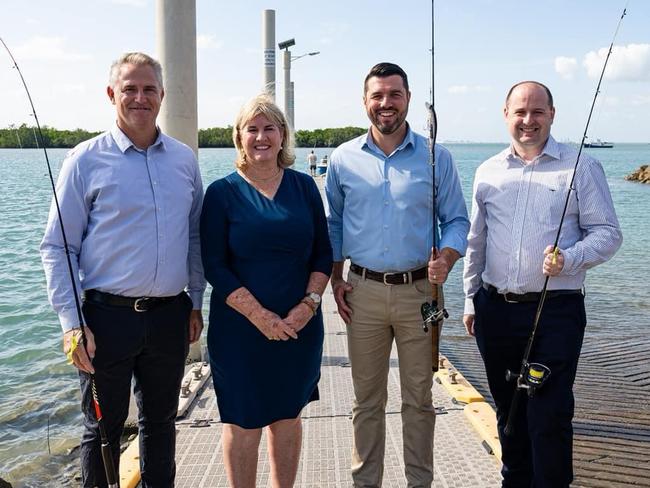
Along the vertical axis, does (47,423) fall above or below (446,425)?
below

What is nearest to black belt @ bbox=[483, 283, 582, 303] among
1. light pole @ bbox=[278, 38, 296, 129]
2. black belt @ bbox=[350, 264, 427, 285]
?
black belt @ bbox=[350, 264, 427, 285]

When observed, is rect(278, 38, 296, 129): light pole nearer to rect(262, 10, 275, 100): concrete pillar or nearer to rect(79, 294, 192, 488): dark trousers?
rect(262, 10, 275, 100): concrete pillar

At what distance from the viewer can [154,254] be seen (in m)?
3.10

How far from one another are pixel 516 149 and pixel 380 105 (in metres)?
0.78

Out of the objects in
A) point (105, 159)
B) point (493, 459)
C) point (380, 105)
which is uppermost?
point (380, 105)

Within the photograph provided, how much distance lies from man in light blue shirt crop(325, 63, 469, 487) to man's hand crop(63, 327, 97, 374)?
A: 1.39m

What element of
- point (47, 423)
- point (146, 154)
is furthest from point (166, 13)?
point (47, 423)

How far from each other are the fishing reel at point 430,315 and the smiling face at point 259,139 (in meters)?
1.17

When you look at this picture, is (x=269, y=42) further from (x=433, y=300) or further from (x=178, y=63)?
(x=433, y=300)

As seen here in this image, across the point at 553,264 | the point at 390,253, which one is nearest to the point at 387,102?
the point at 390,253

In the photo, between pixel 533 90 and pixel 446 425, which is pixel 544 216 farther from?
pixel 446 425

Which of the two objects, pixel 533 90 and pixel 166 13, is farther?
pixel 166 13

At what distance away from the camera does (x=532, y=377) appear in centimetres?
319

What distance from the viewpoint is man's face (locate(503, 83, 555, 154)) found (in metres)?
3.25
